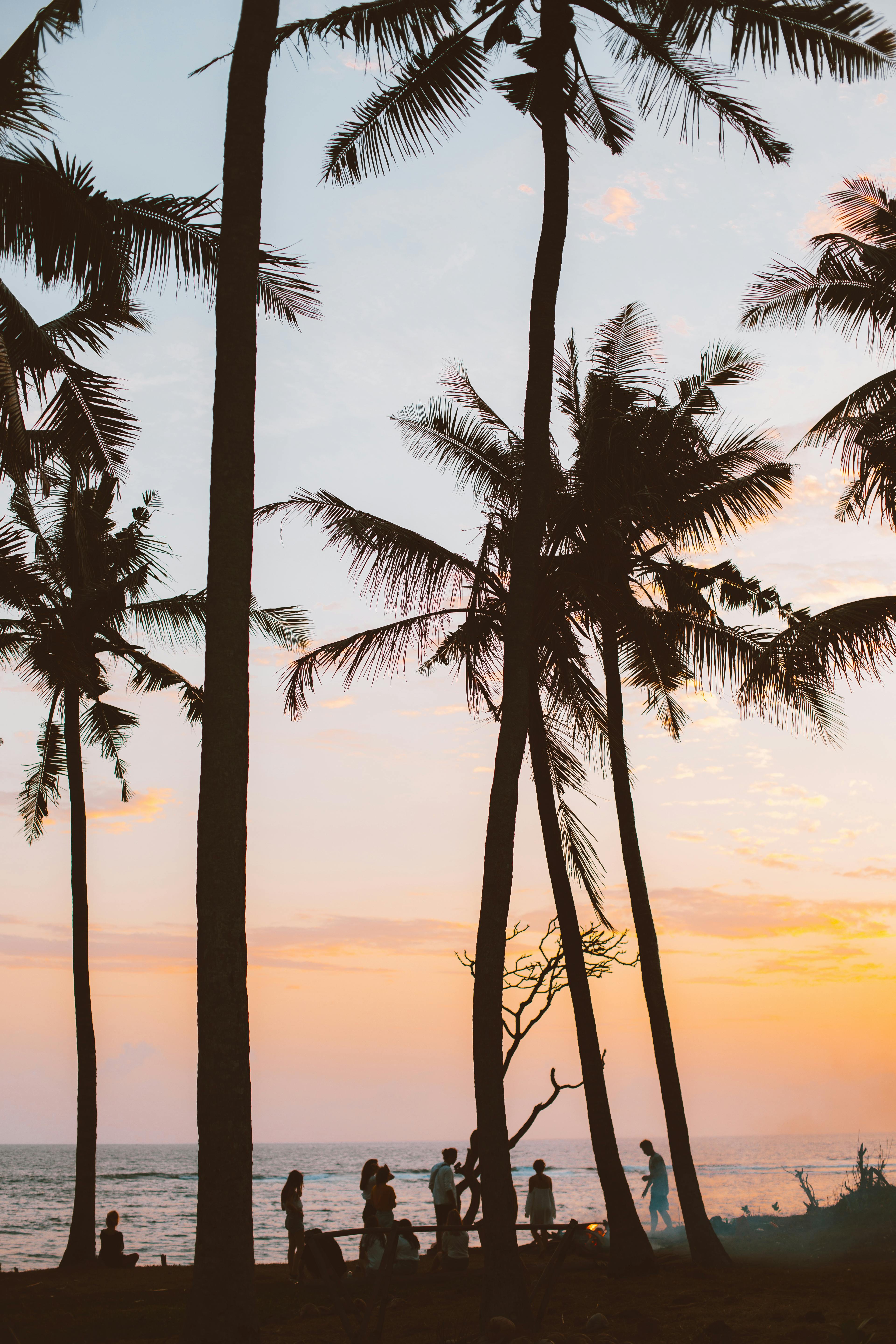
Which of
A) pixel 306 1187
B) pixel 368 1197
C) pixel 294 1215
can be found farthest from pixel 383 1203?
pixel 306 1187

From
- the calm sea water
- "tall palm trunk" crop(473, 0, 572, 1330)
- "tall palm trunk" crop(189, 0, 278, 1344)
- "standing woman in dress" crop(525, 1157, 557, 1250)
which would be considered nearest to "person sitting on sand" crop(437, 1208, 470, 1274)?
"standing woman in dress" crop(525, 1157, 557, 1250)

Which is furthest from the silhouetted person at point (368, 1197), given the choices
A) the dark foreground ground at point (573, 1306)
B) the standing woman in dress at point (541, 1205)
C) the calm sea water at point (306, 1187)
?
the calm sea water at point (306, 1187)

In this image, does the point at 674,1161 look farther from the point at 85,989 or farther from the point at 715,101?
the point at 715,101

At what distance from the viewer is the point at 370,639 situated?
1382 cm

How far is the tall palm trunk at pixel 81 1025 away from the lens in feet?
52.5

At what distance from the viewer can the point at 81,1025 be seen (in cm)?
1620

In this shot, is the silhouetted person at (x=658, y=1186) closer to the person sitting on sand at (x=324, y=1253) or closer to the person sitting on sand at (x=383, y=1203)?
the person sitting on sand at (x=324, y=1253)

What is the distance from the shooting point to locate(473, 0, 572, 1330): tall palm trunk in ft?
29.1

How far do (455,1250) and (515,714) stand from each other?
646 cm

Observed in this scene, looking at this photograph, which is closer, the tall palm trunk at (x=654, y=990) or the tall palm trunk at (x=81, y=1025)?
the tall palm trunk at (x=654, y=990)

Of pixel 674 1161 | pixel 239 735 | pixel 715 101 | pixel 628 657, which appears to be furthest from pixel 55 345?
pixel 674 1161

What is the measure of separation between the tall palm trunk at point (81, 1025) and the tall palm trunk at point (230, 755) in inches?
406

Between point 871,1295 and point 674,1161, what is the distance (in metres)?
3.31

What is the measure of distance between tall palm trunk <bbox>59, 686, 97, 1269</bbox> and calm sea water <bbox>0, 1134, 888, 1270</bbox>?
452 inches
